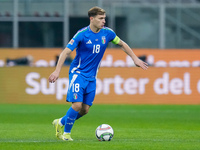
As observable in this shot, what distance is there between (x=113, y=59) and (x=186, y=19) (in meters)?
3.55

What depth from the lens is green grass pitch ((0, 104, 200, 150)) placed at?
910cm

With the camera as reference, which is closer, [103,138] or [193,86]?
[103,138]

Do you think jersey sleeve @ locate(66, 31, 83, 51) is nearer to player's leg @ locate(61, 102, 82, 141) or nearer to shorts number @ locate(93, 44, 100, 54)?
shorts number @ locate(93, 44, 100, 54)

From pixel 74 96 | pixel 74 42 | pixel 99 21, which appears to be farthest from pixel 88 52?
pixel 74 96

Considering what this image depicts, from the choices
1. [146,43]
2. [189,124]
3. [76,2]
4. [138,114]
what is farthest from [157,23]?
[189,124]

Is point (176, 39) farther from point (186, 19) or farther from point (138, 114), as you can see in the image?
point (138, 114)

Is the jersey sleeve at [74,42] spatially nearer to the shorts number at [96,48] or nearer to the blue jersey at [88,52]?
the blue jersey at [88,52]

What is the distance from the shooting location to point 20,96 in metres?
20.5

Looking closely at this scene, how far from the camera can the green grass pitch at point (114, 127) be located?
29.9ft

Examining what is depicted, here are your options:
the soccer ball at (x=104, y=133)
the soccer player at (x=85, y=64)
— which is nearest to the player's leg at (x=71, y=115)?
the soccer player at (x=85, y=64)

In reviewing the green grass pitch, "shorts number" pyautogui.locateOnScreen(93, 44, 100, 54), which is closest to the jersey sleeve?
"shorts number" pyautogui.locateOnScreen(93, 44, 100, 54)

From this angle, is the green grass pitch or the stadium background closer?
the green grass pitch

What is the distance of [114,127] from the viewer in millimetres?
12953

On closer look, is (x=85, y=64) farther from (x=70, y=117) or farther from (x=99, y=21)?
(x=70, y=117)
